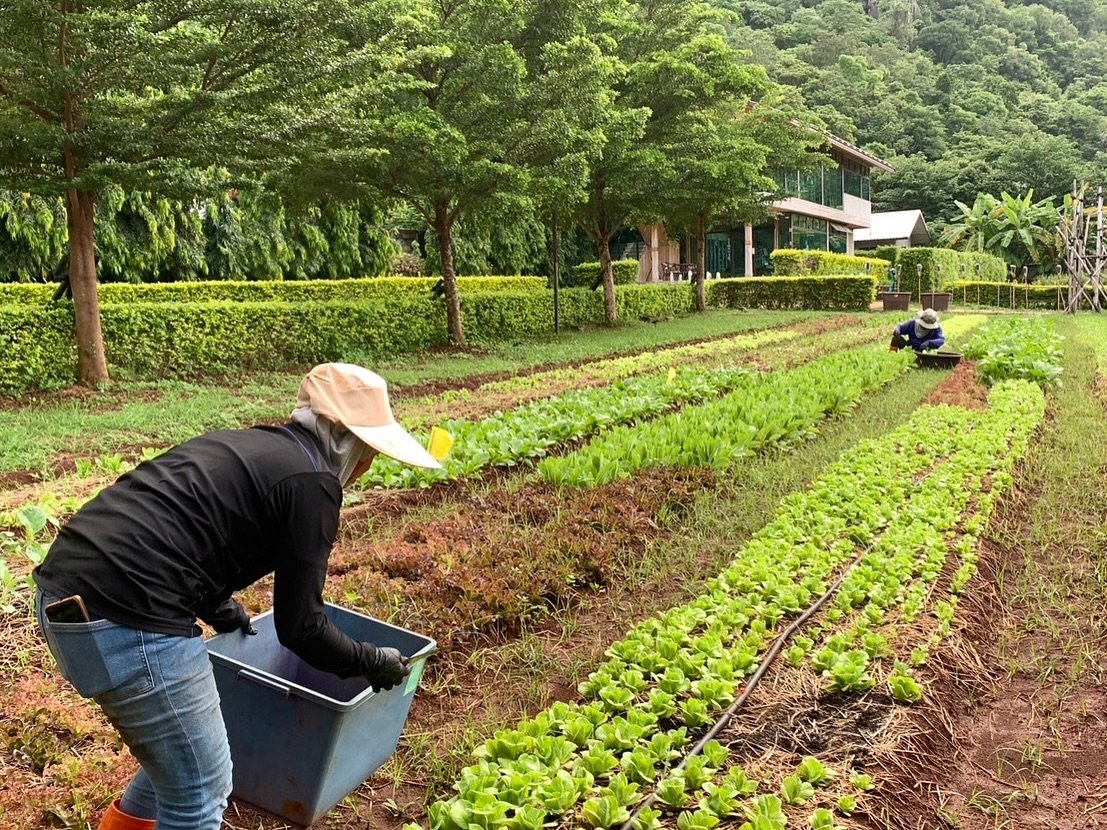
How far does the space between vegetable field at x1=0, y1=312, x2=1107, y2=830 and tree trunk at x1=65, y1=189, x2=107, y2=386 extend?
151 inches

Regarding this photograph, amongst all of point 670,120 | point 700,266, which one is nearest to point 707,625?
point 670,120

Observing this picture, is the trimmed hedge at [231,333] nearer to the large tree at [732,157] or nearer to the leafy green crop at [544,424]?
the large tree at [732,157]

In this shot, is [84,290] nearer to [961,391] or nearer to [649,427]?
[649,427]

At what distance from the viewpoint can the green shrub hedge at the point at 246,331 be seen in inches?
434

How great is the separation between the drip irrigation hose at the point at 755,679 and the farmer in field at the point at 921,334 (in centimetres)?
925

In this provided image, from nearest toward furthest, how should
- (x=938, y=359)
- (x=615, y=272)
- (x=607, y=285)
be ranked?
(x=938, y=359) → (x=607, y=285) → (x=615, y=272)

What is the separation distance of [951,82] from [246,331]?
221 feet

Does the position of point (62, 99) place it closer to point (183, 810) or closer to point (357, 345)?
point (357, 345)

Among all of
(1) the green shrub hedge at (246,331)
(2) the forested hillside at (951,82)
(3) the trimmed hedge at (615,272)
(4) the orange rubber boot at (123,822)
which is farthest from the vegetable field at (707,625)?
(2) the forested hillside at (951,82)

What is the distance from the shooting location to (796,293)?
30.8 meters

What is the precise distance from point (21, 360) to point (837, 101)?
55.7 metres

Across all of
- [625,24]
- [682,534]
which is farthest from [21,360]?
[625,24]

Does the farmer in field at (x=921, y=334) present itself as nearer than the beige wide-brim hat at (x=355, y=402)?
No

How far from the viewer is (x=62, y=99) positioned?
32.8 feet
